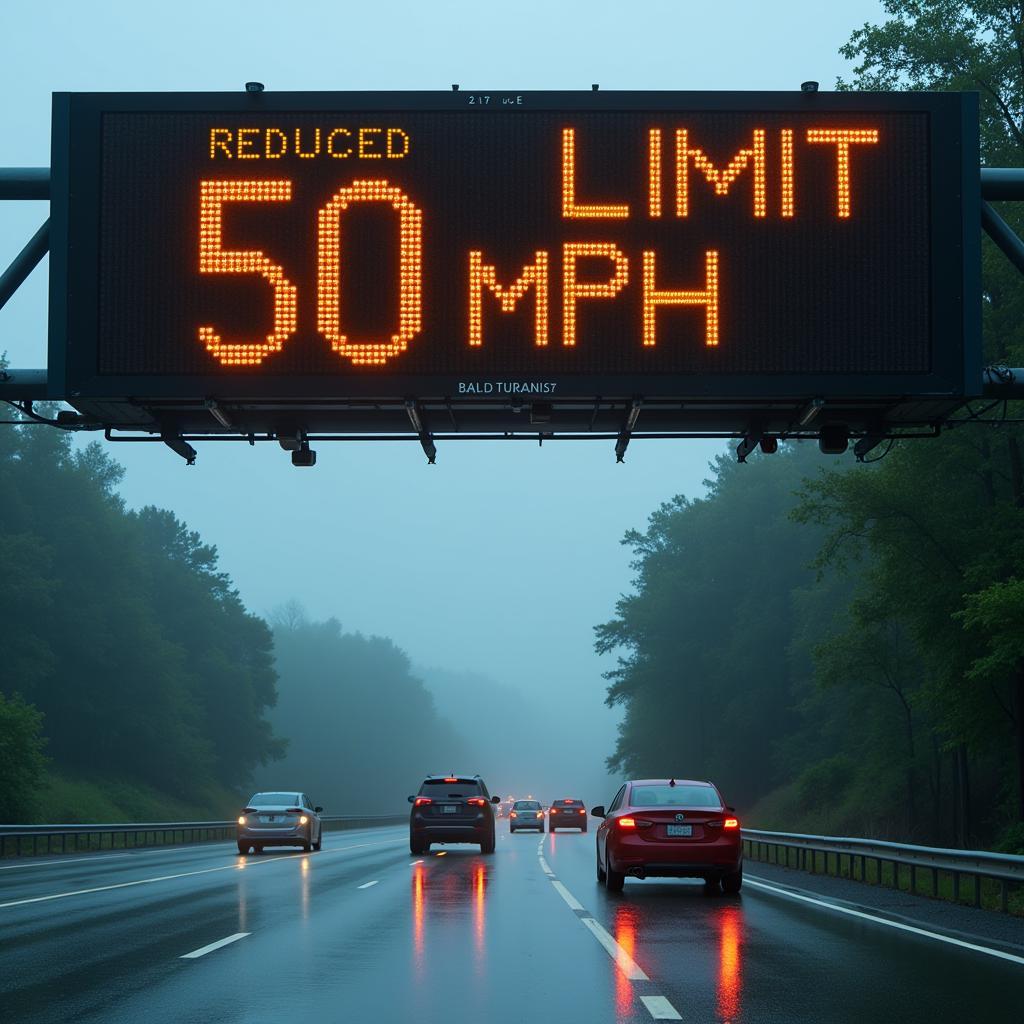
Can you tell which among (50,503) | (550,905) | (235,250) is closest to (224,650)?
(50,503)

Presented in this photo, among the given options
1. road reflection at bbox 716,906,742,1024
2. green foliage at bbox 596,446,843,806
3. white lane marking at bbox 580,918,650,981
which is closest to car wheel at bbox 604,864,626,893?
road reflection at bbox 716,906,742,1024

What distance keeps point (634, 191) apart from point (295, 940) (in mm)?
7933

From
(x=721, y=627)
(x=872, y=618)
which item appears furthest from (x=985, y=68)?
(x=721, y=627)

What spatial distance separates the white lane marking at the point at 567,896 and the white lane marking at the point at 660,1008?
9.02 metres

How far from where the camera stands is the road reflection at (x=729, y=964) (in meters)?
11.3

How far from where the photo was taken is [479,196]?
1402cm

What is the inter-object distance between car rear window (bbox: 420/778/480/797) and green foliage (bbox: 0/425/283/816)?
44120 mm

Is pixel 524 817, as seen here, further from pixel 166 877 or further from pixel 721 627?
pixel 166 877

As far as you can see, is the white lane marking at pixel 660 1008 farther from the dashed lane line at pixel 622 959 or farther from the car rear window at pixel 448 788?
the car rear window at pixel 448 788

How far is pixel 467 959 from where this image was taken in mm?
14359

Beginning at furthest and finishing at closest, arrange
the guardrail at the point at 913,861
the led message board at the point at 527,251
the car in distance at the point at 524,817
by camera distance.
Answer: the car in distance at the point at 524,817 → the guardrail at the point at 913,861 → the led message board at the point at 527,251

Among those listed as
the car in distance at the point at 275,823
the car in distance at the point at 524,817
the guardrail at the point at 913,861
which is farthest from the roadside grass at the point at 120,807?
the guardrail at the point at 913,861

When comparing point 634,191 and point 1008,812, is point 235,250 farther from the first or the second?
point 1008,812

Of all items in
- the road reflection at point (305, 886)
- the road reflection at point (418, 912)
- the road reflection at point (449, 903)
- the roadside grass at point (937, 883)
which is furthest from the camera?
the roadside grass at point (937, 883)
